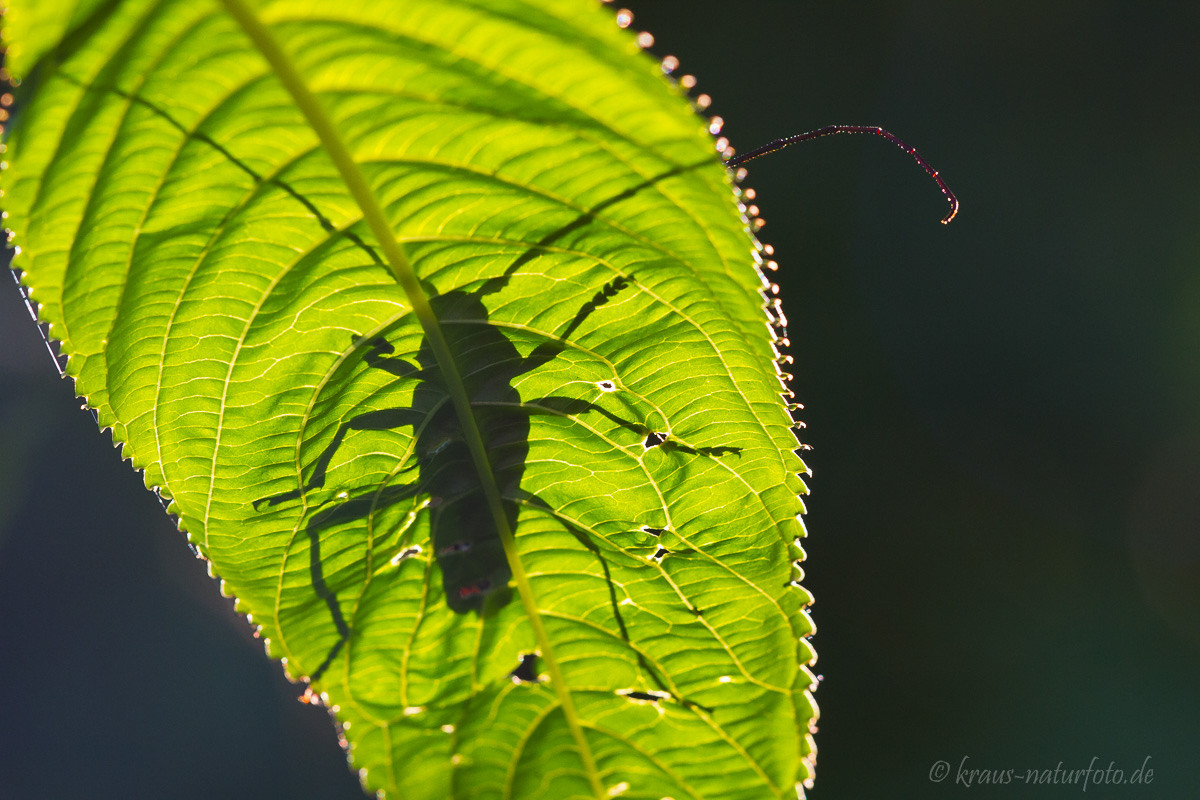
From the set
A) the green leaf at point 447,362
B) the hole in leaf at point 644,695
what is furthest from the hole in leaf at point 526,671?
the hole in leaf at point 644,695

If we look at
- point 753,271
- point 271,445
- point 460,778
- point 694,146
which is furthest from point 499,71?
point 460,778

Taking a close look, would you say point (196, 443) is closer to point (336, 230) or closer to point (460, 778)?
point (336, 230)

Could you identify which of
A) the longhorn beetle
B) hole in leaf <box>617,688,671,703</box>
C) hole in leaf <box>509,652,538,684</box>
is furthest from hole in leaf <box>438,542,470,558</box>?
hole in leaf <box>617,688,671,703</box>

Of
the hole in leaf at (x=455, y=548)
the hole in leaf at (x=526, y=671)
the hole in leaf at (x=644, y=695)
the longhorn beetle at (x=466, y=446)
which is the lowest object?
the hole in leaf at (x=644, y=695)

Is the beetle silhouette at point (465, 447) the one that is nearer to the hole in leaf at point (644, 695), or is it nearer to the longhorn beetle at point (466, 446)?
the longhorn beetle at point (466, 446)

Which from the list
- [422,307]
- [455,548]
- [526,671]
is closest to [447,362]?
[422,307]

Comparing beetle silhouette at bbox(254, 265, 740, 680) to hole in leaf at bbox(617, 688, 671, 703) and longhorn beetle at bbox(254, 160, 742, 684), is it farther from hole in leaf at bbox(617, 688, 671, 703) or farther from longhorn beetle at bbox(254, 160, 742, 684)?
hole in leaf at bbox(617, 688, 671, 703)

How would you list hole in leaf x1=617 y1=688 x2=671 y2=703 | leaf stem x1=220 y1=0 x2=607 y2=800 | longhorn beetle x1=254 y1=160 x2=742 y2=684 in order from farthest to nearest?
hole in leaf x1=617 y1=688 x2=671 y2=703, longhorn beetle x1=254 y1=160 x2=742 y2=684, leaf stem x1=220 y1=0 x2=607 y2=800

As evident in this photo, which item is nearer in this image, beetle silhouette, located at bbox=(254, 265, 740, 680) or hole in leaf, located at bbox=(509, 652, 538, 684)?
beetle silhouette, located at bbox=(254, 265, 740, 680)

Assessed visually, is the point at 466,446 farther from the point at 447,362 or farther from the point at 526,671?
the point at 526,671
